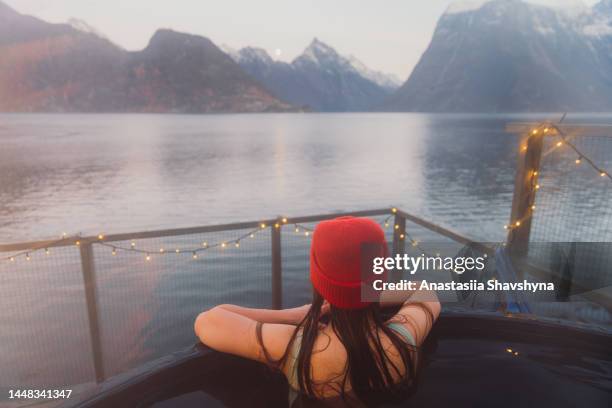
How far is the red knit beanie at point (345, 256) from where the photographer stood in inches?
69.2

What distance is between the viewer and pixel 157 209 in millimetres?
22094

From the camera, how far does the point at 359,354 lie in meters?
1.94

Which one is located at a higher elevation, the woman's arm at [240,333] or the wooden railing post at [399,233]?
the woman's arm at [240,333]

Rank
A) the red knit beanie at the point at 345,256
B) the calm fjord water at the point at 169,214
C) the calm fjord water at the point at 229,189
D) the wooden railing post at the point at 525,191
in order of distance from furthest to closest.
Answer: the calm fjord water at the point at 229,189 < the calm fjord water at the point at 169,214 < the wooden railing post at the point at 525,191 < the red knit beanie at the point at 345,256

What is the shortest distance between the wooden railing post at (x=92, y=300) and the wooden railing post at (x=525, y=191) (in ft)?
16.2

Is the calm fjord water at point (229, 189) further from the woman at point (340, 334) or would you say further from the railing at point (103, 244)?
the woman at point (340, 334)

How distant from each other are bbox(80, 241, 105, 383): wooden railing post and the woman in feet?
8.60

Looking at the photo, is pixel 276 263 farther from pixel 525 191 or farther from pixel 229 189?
pixel 229 189

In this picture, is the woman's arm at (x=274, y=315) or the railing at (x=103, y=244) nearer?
the woman's arm at (x=274, y=315)

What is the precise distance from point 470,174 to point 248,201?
19.4 meters

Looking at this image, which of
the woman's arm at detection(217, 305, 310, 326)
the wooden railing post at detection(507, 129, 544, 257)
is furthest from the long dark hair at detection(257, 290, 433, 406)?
the wooden railing post at detection(507, 129, 544, 257)

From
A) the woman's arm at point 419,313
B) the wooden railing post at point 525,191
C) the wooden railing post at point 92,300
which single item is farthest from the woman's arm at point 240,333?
the wooden railing post at point 525,191

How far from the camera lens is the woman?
5.85 feet

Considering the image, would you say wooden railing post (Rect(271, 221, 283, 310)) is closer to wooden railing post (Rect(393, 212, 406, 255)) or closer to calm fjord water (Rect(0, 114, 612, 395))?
wooden railing post (Rect(393, 212, 406, 255))
